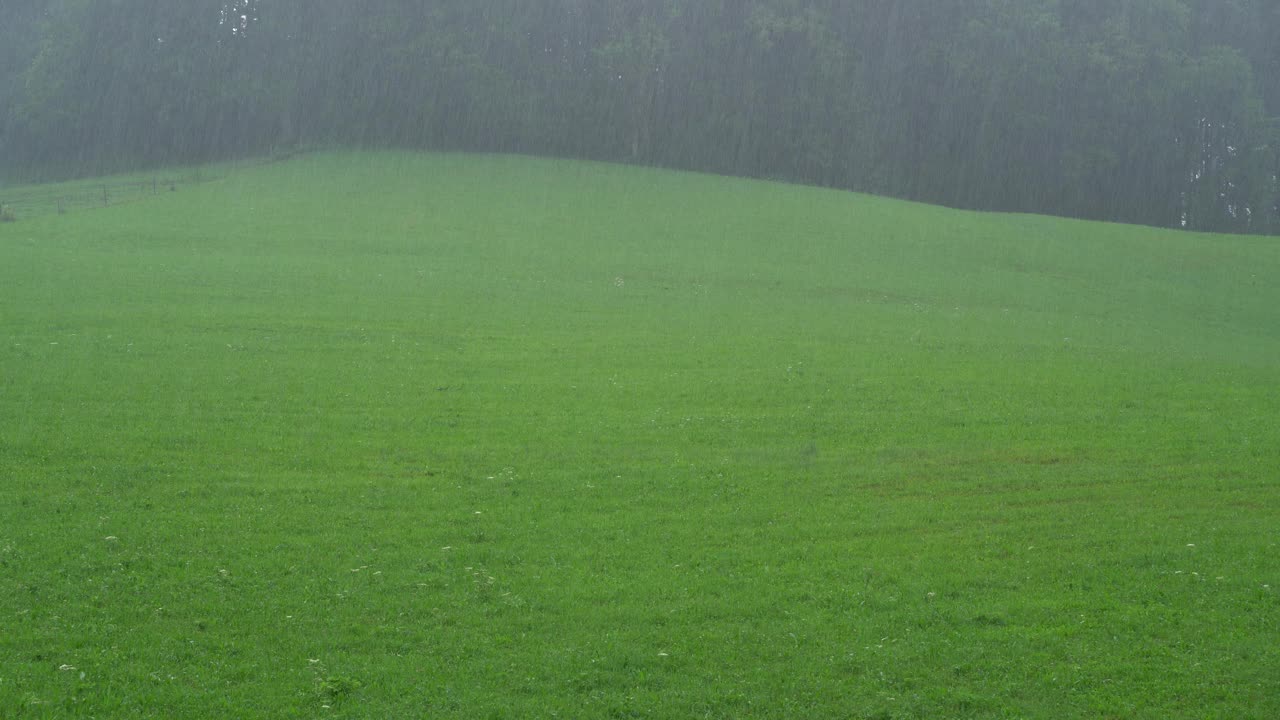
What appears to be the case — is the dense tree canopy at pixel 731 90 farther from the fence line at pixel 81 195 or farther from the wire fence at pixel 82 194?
the fence line at pixel 81 195

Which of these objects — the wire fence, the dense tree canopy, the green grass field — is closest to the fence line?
the wire fence

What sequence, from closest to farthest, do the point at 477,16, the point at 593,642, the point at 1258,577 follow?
1. the point at 593,642
2. the point at 1258,577
3. the point at 477,16

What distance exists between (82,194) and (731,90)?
3530 centimetres

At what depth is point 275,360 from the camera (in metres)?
19.5

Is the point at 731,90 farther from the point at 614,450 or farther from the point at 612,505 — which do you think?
the point at 612,505

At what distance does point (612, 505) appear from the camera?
40.1 ft

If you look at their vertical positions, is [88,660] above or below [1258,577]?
below

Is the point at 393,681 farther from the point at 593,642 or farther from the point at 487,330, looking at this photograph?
the point at 487,330

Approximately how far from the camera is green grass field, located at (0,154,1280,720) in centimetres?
805

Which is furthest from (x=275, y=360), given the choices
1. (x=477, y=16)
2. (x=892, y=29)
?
(x=892, y=29)

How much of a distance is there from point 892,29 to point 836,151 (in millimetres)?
9045

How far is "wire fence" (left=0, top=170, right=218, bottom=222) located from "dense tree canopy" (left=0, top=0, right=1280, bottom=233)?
6771 mm

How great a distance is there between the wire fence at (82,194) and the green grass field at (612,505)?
64.7ft

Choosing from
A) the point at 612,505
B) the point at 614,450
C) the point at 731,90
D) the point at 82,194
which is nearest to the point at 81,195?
the point at 82,194
